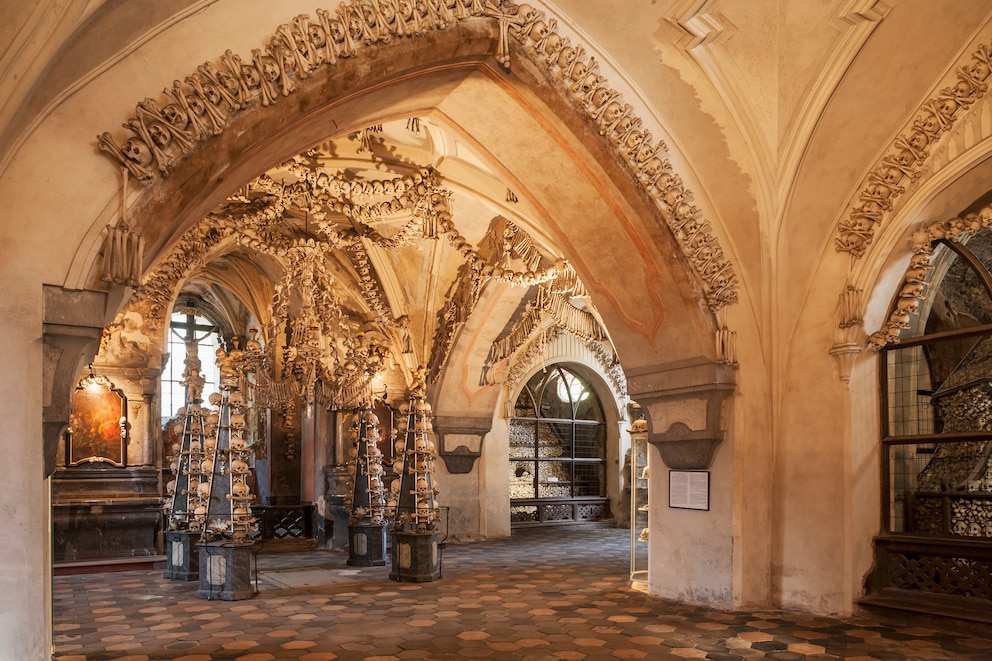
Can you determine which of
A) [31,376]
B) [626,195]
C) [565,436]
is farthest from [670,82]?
[565,436]

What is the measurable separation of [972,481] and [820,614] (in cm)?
169

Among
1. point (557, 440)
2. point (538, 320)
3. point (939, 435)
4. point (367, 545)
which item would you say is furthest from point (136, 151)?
point (557, 440)

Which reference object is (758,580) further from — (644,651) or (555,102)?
(555,102)

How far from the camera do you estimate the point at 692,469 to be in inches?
274

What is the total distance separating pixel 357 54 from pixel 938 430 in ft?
17.7

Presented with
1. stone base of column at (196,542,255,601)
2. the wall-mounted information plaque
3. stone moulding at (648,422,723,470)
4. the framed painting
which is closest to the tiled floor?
stone base of column at (196,542,255,601)

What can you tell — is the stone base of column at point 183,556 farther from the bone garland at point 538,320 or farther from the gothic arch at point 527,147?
the bone garland at point 538,320

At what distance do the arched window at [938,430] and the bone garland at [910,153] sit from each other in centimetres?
51

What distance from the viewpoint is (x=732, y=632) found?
5.69 metres

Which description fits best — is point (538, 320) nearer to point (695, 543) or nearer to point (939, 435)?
point (695, 543)

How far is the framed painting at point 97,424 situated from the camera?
10.3 m

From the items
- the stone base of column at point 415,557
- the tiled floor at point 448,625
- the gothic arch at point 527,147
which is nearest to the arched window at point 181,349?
the tiled floor at point 448,625

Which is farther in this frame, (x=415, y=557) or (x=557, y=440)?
(x=557, y=440)

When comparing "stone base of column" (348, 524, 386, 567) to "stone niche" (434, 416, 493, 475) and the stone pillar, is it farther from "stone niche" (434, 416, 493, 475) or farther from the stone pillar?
the stone pillar
